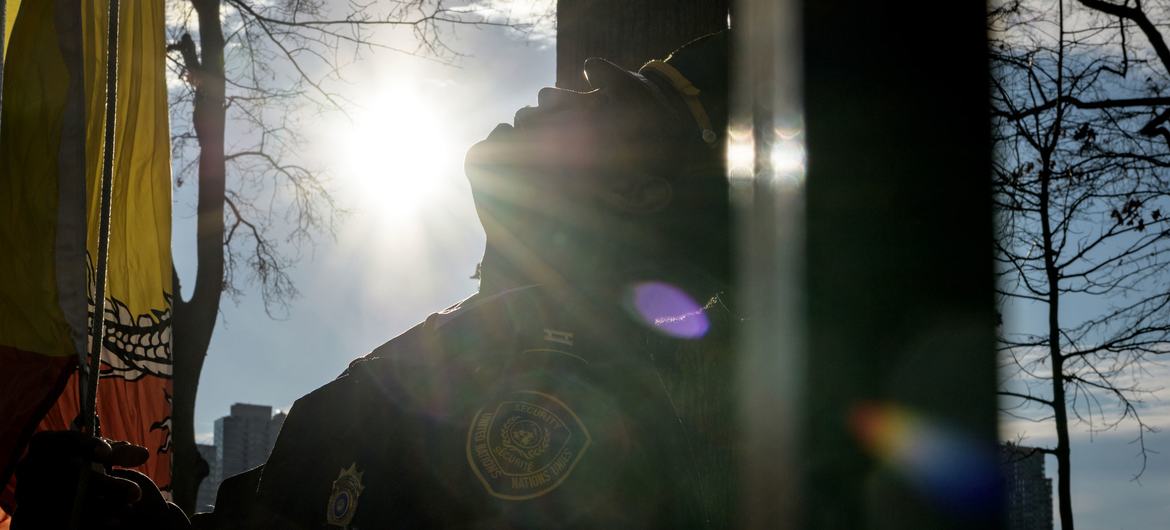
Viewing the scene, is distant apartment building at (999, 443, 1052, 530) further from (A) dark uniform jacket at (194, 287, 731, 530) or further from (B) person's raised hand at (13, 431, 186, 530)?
(B) person's raised hand at (13, 431, 186, 530)

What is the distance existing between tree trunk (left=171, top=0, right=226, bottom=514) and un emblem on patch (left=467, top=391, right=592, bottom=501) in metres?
6.44

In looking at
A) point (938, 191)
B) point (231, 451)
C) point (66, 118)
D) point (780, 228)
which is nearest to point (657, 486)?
point (780, 228)

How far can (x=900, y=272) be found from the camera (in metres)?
1.30

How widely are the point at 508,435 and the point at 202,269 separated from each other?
6.83 meters

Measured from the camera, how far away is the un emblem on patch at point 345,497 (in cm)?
148

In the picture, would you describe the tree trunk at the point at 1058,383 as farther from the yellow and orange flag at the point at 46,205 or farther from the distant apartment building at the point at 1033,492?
the yellow and orange flag at the point at 46,205

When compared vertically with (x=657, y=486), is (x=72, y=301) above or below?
above

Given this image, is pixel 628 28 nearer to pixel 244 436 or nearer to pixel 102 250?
pixel 102 250

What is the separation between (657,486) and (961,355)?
0.46 m

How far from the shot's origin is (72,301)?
2.18 metres

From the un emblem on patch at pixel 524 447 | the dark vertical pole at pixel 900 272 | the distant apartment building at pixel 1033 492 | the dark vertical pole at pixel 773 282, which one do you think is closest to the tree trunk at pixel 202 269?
the distant apartment building at pixel 1033 492

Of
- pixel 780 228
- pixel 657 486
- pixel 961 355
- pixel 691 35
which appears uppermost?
pixel 691 35

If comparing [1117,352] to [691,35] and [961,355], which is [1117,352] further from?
[961,355]

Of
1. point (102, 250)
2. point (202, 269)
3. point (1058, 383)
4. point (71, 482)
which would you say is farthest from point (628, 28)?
point (202, 269)
